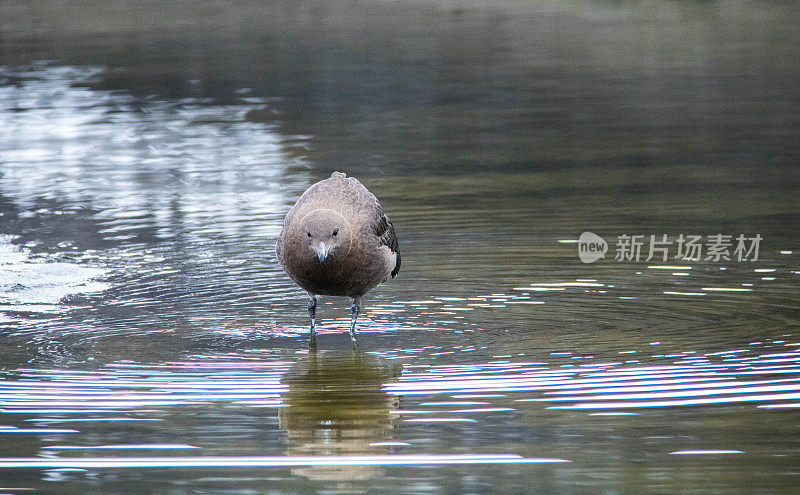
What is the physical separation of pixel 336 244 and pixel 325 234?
12 centimetres

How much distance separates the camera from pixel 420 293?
10.3 meters

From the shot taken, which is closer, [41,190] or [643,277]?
[643,277]

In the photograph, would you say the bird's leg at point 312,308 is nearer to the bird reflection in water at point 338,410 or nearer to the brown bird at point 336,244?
the brown bird at point 336,244

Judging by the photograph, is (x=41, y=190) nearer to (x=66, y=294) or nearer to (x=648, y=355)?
(x=66, y=294)

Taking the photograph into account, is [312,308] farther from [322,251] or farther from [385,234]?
[322,251]

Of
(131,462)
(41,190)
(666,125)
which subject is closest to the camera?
(131,462)

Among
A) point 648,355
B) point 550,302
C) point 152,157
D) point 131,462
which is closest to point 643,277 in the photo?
point 550,302

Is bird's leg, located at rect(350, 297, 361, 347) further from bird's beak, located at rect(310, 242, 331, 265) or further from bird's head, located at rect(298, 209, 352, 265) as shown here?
bird's beak, located at rect(310, 242, 331, 265)

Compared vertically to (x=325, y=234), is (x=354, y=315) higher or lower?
lower

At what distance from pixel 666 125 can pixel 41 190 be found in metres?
8.53

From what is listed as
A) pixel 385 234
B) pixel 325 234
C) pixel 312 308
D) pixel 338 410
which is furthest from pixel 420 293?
pixel 338 410

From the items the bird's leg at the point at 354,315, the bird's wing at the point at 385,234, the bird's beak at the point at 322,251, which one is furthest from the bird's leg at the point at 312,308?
the bird's beak at the point at 322,251

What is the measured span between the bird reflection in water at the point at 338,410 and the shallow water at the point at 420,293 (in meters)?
0.02

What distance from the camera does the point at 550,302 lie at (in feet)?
32.4
